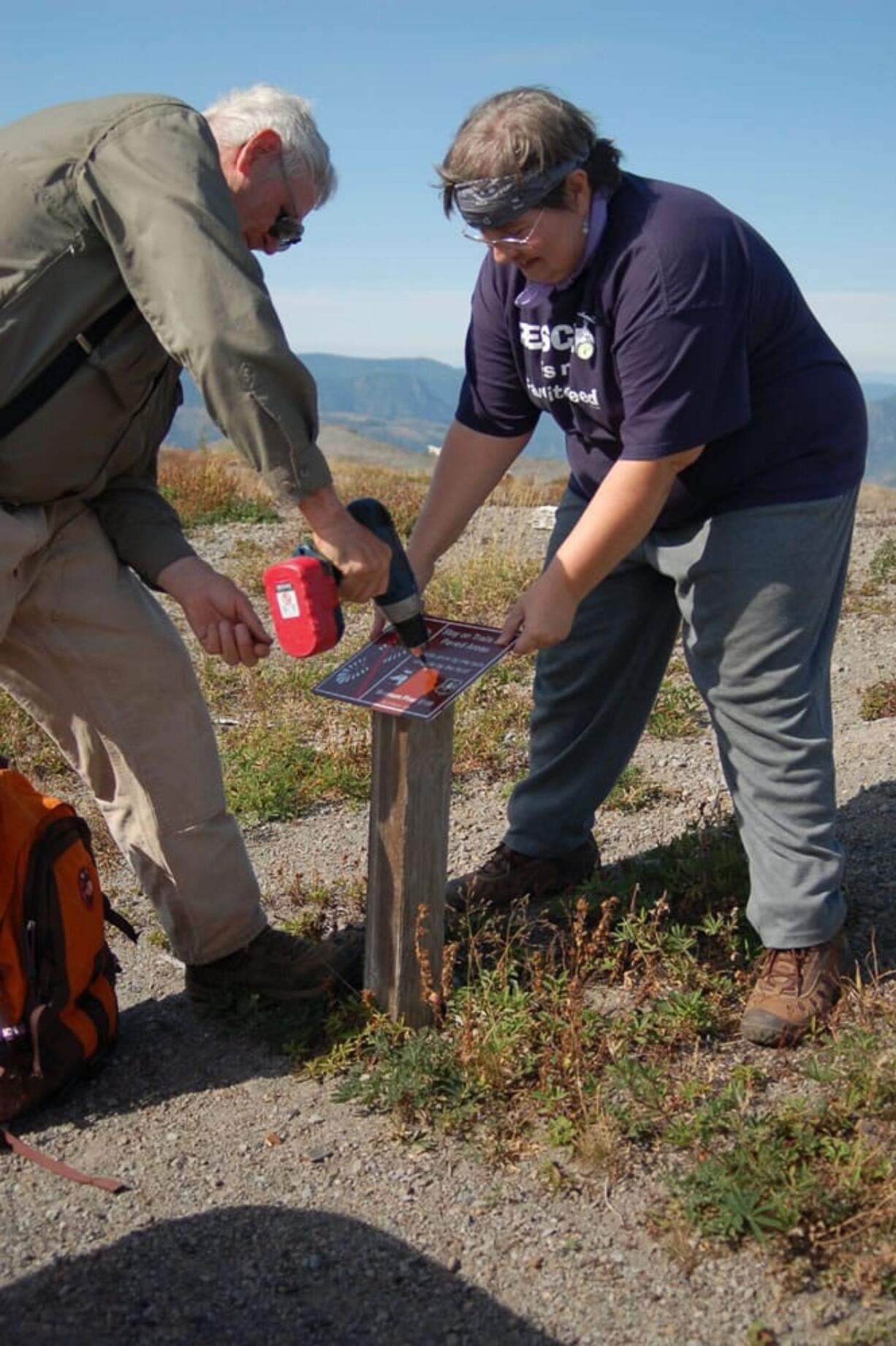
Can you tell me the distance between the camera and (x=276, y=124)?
117 inches

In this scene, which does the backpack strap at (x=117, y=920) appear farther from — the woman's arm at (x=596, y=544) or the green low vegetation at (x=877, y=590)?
the green low vegetation at (x=877, y=590)

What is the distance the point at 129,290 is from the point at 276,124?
509mm

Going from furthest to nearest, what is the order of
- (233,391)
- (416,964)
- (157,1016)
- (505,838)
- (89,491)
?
(505,838) < (157,1016) < (416,964) < (89,491) < (233,391)

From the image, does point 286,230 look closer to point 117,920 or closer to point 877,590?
point 117,920

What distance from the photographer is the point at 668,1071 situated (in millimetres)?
3416

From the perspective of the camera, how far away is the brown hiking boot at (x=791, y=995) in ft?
11.6

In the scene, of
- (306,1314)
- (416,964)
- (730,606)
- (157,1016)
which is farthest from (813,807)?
(157,1016)

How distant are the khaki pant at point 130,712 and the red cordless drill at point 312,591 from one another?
0.55 metres

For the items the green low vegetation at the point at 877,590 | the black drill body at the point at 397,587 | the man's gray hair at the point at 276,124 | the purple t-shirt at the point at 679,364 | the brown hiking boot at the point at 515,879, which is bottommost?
the green low vegetation at the point at 877,590

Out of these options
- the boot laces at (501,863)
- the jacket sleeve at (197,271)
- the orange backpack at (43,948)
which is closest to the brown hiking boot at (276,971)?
the orange backpack at (43,948)

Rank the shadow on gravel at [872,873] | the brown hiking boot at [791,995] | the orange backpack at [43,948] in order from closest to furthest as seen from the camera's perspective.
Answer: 1. the orange backpack at [43,948]
2. the brown hiking boot at [791,995]
3. the shadow on gravel at [872,873]

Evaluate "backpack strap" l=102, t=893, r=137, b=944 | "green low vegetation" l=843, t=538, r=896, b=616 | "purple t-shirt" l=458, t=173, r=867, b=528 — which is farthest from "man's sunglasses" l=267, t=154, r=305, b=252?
"green low vegetation" l=843, t=538, r=896, b=616

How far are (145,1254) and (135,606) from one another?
157cm

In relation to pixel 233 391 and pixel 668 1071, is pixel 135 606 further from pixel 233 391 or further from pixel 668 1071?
pixel 668 1071
